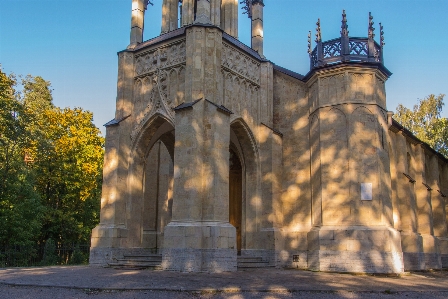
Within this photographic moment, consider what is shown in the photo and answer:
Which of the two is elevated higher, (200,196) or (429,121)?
(429,121)

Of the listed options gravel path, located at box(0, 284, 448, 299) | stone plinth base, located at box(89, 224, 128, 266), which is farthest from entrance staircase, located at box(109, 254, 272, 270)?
gravel path, located at box(0, 284, 448, 299)

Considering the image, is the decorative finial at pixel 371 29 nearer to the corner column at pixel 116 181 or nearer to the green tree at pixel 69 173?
the corner column at pixel 116 181

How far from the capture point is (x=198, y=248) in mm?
13914

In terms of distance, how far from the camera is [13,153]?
2777cm

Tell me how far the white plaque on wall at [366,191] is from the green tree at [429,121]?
76.6 ft

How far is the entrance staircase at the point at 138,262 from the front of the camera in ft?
49.4

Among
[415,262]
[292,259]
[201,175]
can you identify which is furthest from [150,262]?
[415,262]

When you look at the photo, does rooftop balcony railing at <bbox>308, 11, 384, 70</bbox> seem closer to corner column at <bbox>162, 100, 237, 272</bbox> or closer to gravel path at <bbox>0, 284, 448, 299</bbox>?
corner column at <bbox>162, 100, 237, 272</bbox>

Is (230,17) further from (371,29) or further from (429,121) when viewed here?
(429,121)

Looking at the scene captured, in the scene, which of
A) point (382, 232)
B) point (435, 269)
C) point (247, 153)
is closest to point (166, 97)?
point (247, 153)

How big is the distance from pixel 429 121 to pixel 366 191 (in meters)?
25.7

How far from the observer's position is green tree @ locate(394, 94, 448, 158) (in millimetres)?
36281

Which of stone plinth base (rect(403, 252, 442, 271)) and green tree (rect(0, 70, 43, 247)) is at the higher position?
green tree (rect(0, 70, 43, 247))

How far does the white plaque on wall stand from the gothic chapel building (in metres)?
0.04
